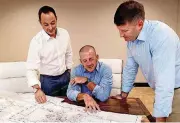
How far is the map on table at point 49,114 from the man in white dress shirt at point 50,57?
373mm

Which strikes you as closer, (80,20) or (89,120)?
(89,120)

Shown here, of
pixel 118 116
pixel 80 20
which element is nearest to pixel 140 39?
pixel 118 116

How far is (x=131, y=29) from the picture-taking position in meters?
1.35

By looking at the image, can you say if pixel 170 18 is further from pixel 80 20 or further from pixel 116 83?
pixel 116 83

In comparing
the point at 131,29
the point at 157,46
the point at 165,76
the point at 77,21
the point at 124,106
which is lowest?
the point at 124,106

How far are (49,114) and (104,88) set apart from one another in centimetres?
59

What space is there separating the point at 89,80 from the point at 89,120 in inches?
24.1

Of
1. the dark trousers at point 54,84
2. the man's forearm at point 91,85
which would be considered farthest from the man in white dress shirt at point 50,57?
the man's forearm at point 91,85

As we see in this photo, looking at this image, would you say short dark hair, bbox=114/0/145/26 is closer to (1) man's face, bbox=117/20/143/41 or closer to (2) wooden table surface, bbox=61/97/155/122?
(1) man's face, bbox=117/20/143/41

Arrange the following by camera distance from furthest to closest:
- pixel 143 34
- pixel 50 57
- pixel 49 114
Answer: pixel 50 57
pixel 49 114
pixel 143 34

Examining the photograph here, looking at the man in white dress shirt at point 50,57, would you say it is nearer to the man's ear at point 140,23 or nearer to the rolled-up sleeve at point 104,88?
the rolled-up sleeve at point 104,88

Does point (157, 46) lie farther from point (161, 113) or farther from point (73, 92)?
point (73, 92)

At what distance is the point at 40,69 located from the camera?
2.39 m

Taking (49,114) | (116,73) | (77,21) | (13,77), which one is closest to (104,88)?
(116,73)
